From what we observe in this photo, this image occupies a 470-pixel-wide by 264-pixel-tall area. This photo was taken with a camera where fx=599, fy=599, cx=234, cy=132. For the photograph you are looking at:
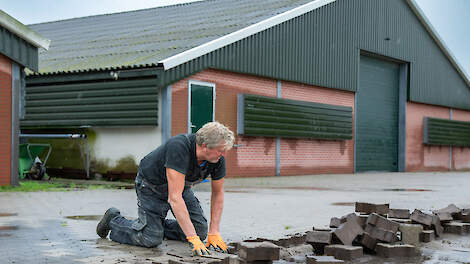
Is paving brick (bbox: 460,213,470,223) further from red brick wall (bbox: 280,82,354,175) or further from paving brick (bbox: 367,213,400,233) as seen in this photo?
red brick wall (bbox: 280,82,354,175)

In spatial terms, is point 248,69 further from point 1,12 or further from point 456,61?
point 456,61

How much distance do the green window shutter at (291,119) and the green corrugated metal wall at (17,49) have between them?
22.7ft

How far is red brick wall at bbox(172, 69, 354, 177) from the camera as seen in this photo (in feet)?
55.1

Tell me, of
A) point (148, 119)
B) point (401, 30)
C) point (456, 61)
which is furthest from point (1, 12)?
point (456, 61)

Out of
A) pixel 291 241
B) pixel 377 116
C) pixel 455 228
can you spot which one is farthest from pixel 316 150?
pixel 291 241

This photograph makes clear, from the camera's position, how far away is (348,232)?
5496mm

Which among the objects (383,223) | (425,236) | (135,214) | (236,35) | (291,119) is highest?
(236,35)

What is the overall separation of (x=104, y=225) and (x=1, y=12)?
7.91 meters

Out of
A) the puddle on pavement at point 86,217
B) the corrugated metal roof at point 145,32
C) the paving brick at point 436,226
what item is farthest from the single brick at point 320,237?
the corrugated metal roof at point 145,32

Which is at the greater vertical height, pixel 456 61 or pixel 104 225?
pixel 456 61

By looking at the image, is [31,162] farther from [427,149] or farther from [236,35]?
[427,149]

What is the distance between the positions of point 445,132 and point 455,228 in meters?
23.6

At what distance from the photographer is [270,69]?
63.6 ft

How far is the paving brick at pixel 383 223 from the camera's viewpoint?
5.66 m
